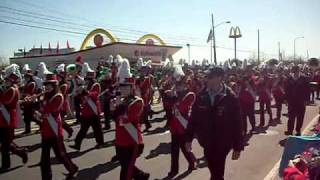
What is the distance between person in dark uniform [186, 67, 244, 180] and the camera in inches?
219

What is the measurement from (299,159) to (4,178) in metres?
6.07

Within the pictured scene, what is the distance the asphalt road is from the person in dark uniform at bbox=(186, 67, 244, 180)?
2.44 metres

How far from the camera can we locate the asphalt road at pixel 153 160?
330 inches

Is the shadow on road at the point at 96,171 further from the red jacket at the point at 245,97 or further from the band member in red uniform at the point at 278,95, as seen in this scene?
the band member in red uniform at the point at 278,95

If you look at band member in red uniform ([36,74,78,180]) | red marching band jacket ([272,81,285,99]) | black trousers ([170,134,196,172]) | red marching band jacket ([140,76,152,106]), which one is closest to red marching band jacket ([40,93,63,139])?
band member in red uniform ([36,74,78,180])

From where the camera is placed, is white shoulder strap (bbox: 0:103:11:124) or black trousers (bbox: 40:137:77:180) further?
white shoulder strap (bbox: 0:103:11:124)

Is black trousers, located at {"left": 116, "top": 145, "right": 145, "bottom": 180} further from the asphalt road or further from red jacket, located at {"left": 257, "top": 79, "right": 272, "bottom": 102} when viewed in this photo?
red jacket, located at {"left": 257, "top": 79, "right": 272, "bottom": 102}

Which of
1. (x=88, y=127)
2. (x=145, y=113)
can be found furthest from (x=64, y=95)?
(x=145, y=113)

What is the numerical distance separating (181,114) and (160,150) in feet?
8.30

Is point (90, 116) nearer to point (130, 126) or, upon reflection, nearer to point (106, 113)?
point (106, 113)

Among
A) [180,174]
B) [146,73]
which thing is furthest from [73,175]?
[146,73]

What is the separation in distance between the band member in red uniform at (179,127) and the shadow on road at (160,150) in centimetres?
171

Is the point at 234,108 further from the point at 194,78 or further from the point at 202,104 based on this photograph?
the point at 194,78

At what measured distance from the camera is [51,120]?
780cm
